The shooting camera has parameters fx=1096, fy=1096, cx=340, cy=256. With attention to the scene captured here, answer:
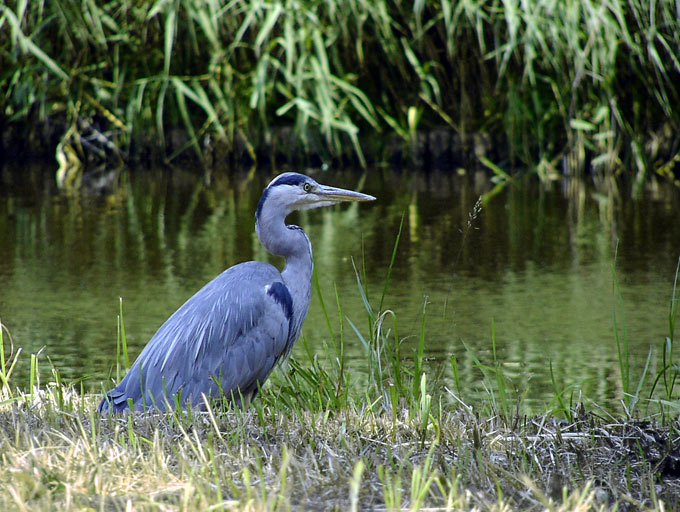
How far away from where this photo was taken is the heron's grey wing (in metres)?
3.27

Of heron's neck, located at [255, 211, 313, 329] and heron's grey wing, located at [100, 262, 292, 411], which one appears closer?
heron's grey wing, located at [100, 262, 292, 411]

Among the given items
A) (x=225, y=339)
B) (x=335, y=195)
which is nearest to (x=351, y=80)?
(x=335, y=195)

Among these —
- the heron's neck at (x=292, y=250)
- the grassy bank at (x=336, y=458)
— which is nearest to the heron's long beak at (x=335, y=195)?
the heron's neck at (x=292, y=250)

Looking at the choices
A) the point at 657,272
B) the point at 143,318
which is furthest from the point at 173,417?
the point at 657,272

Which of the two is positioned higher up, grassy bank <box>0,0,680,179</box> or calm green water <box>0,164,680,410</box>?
grassy bank <box>0,0,680,179</box>

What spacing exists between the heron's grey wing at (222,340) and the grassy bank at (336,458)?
363mm

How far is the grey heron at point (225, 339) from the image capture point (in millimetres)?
3256

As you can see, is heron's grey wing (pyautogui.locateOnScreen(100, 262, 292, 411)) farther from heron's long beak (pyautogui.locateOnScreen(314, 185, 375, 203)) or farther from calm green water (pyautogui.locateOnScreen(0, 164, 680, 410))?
calm green water (pyautogui.locateOnScreen(0, 164, 680, 410))

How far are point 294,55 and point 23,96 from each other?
2.56m

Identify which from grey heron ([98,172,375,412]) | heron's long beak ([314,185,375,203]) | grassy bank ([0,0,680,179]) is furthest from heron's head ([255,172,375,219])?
grassy bank ([0,0,680,179])

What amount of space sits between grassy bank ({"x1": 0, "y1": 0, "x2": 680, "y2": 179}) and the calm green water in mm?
678

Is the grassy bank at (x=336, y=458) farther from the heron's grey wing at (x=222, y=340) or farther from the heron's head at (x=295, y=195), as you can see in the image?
the heron's head at (x=295, y=195)

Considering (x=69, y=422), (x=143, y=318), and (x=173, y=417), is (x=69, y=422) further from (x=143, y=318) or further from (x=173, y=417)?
(x=143, y=318)

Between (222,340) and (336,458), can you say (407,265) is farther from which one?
(336,458)
